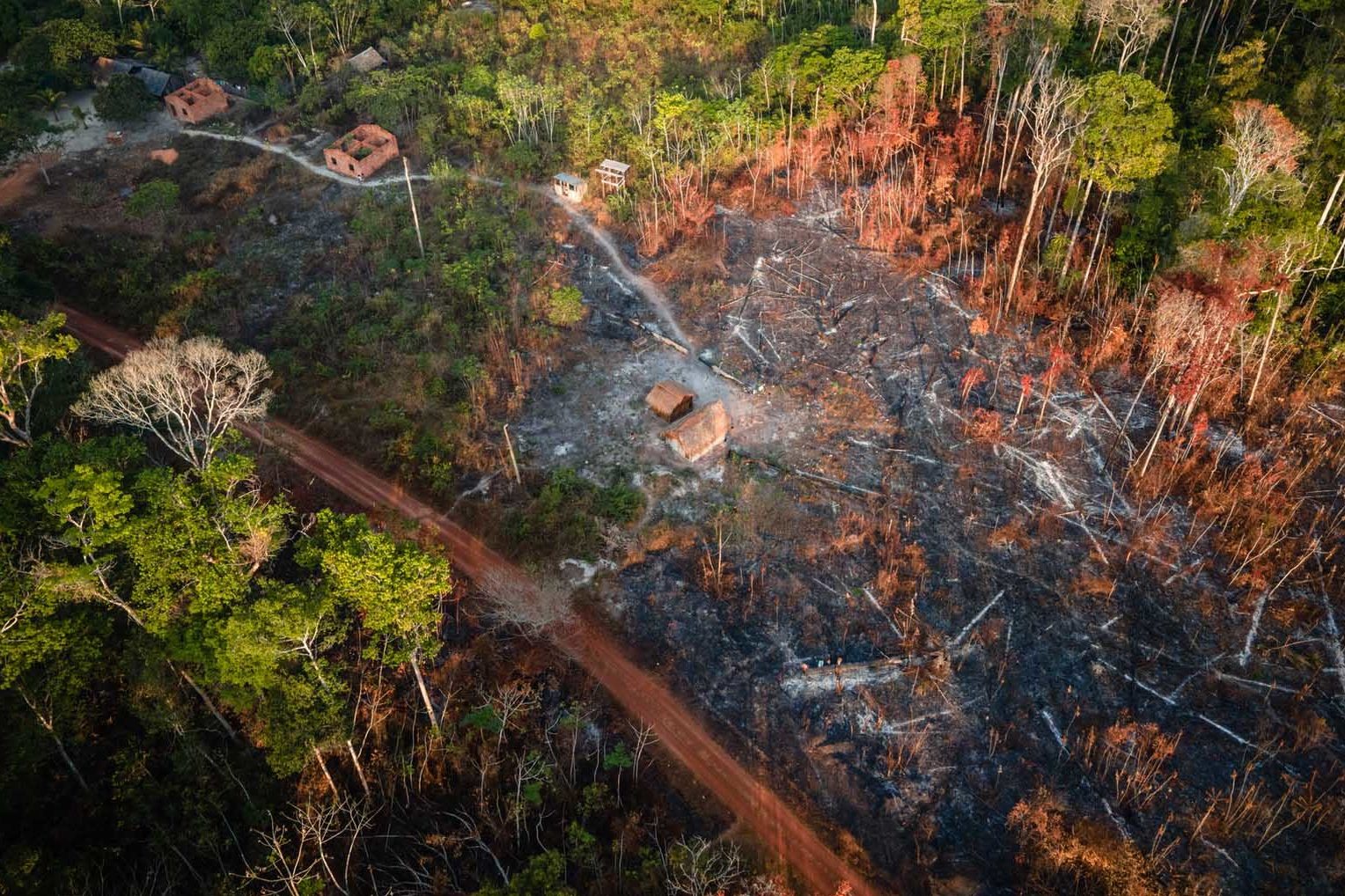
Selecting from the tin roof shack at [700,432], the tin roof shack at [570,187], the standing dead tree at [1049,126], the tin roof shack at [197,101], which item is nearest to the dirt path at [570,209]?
the tin roof shack at [570,187]

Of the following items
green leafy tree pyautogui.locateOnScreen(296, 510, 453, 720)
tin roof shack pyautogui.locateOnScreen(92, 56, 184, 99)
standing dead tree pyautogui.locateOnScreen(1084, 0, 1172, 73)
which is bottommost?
green leafy tree pyautogui.locateOnScreen(296, 510, 453, 720)

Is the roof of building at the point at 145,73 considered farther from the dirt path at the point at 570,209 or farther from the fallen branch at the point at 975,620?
the fallen branch at the point at 975,620

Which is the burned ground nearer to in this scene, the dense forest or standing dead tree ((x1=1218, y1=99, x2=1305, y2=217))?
the dense forest

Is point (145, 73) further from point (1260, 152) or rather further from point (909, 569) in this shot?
point (1260, 152)

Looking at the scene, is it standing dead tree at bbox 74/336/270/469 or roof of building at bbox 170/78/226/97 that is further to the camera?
roof of building at bbox 170/78/226/97

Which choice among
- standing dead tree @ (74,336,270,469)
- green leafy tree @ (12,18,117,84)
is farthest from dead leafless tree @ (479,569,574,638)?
green leafy tree @ (12,18,117,84)

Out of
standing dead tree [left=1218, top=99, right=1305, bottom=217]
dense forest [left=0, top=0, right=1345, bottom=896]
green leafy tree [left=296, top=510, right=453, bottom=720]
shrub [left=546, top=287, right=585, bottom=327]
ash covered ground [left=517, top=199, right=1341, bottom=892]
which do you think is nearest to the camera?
green leafy tree [left=296, top=510, right=453, bottom=720]

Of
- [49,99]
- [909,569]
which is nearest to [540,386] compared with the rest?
[909,569]

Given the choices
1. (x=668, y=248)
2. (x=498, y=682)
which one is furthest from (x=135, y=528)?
(x=668, y=248)
